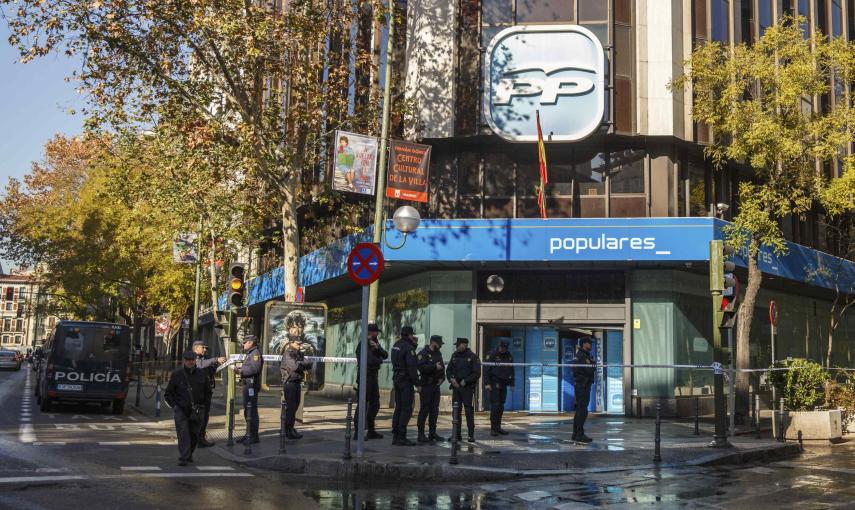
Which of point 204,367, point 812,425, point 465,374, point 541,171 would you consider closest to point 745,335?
point 812,425

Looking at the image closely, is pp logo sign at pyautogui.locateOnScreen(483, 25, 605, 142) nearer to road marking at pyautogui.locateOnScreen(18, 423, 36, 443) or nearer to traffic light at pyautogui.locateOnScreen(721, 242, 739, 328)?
traffic light at pyautogui.locateOnScreen(721, 242, 739, 328)

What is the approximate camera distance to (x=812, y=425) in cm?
1644

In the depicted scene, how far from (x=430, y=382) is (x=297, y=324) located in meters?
4.87

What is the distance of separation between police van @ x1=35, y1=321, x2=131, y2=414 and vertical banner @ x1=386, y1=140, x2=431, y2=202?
10356 mm

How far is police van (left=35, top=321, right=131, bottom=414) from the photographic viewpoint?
22.7m

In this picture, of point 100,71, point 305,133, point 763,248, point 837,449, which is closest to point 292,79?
point 305,133

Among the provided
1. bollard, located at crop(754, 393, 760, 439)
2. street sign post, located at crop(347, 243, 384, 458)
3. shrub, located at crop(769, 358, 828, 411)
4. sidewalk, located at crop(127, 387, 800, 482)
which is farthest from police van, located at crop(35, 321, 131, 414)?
shrub, located at crop(769, 358, 828, 411)

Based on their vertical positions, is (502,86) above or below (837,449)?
above

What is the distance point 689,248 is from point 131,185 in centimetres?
1421

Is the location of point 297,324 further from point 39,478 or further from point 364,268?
point 39,478

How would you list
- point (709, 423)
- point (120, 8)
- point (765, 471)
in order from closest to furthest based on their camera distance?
point (765, 471), point (120, 8), point (709, 423)

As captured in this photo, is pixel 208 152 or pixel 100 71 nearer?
pixel 100 71

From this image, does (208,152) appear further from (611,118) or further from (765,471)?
(765,471)

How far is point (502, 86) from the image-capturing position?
22781mm
